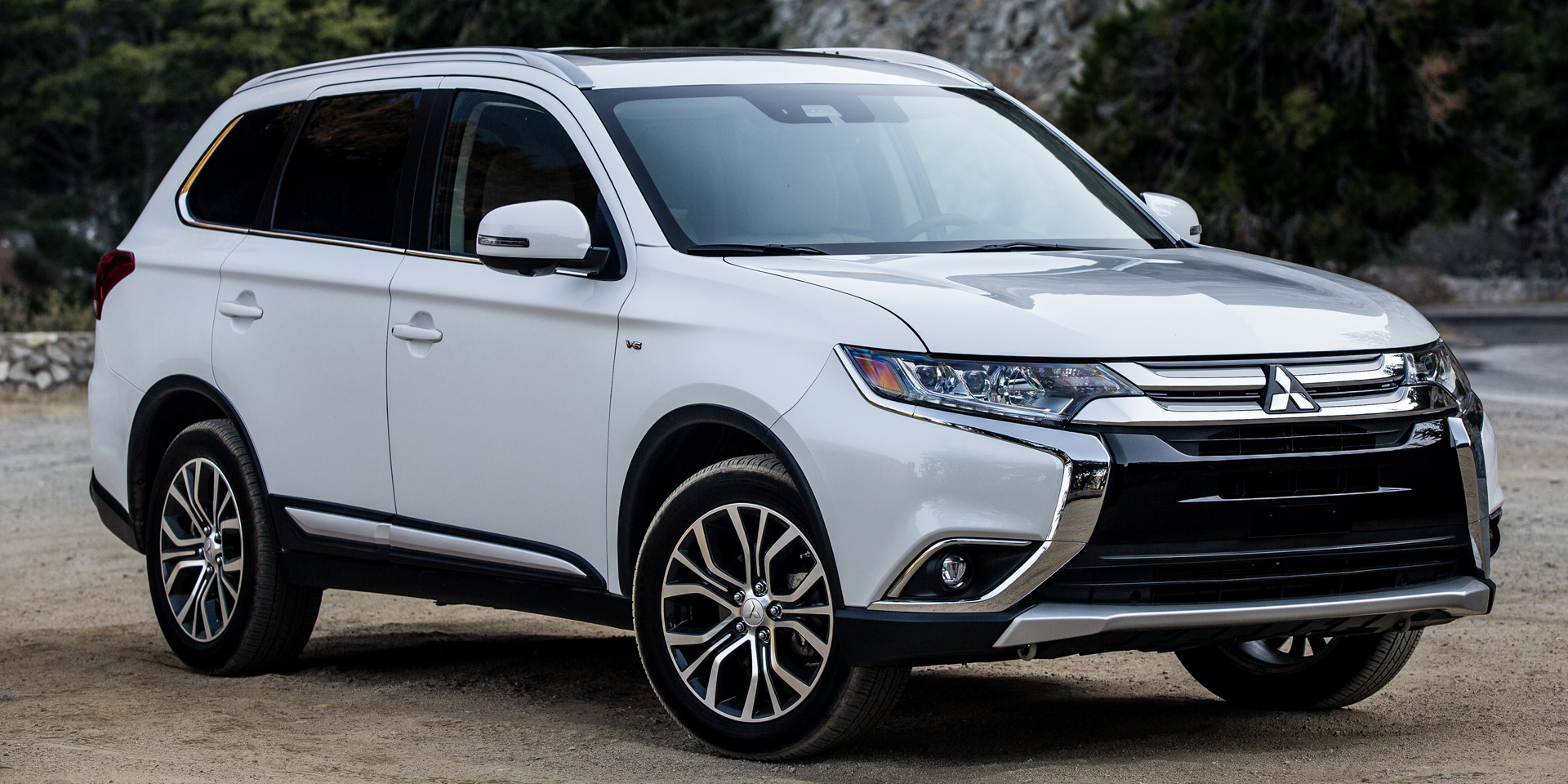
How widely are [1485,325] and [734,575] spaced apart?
2472 cm

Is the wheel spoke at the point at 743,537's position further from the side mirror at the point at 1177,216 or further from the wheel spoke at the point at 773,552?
the side mirror at the point at 1177,216

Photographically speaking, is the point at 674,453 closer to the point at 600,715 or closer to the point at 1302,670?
the point at 600,715

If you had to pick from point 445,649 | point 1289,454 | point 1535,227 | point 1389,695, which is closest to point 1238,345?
point 1289,454

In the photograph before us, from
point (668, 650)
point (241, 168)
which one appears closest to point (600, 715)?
point (668, 650)

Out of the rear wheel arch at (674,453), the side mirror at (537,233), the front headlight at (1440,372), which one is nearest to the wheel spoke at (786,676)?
the rear wheel arch at (674,453)

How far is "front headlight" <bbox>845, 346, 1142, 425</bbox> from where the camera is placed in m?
4.08

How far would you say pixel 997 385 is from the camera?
4.12 metres

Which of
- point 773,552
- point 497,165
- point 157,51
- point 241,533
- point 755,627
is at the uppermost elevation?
point 497,165

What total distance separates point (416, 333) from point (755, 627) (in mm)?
1536

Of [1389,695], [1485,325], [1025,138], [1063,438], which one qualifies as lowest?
[1485,325]

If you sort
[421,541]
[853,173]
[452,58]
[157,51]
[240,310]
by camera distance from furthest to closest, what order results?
[157,51]
[240,310]
[452,58]
[421,541]
[853,173]

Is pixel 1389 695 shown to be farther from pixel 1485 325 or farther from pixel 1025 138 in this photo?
pixel 1485 325

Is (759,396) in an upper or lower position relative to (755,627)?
upper

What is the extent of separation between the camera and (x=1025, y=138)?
5945 millimetres
